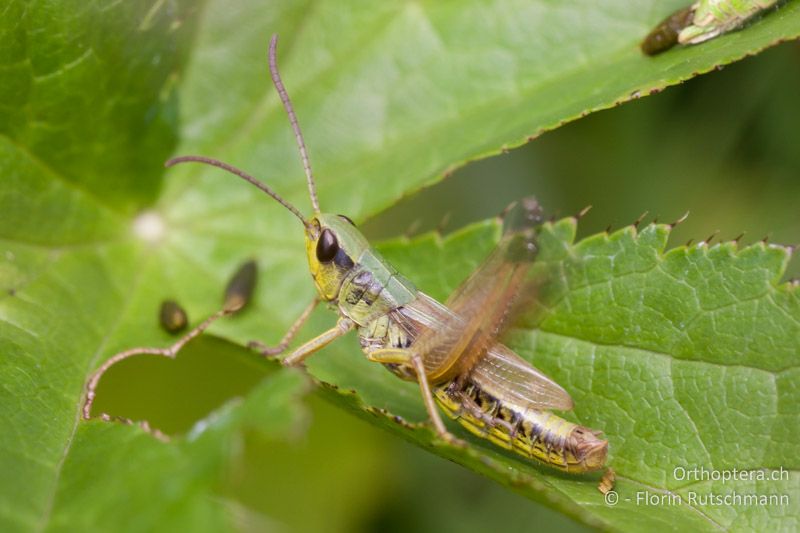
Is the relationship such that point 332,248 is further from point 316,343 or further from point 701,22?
point 701,22

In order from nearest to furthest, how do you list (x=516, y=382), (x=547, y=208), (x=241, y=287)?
(x=516, y=382)
(x=241, y=287)
(x=547, y=208)

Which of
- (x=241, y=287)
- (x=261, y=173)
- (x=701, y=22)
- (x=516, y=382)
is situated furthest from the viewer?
(x=261, y=173)

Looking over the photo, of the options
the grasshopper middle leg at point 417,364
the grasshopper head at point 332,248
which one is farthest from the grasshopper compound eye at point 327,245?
the grasshopper middle leg at point 417,364

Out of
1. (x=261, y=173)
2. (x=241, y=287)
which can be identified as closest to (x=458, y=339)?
(x=241, y=287)

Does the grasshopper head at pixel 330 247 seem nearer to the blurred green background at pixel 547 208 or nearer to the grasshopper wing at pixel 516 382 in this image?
the grasshopper wing at pixel 516 382

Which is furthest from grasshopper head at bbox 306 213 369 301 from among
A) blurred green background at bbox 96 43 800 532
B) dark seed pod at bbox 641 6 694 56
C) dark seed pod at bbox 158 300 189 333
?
dark seed pod at bbox 641 6 694 56

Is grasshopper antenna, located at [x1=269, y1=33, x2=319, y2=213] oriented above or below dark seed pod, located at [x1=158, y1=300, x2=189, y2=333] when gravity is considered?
above

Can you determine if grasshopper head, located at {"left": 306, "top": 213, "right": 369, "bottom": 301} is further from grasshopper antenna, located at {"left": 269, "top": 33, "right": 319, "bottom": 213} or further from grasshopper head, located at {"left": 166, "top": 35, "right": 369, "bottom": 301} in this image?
grasshopper antenna, located at {"left": 269, "top": 33, "right": 319, "bottom": 213}
